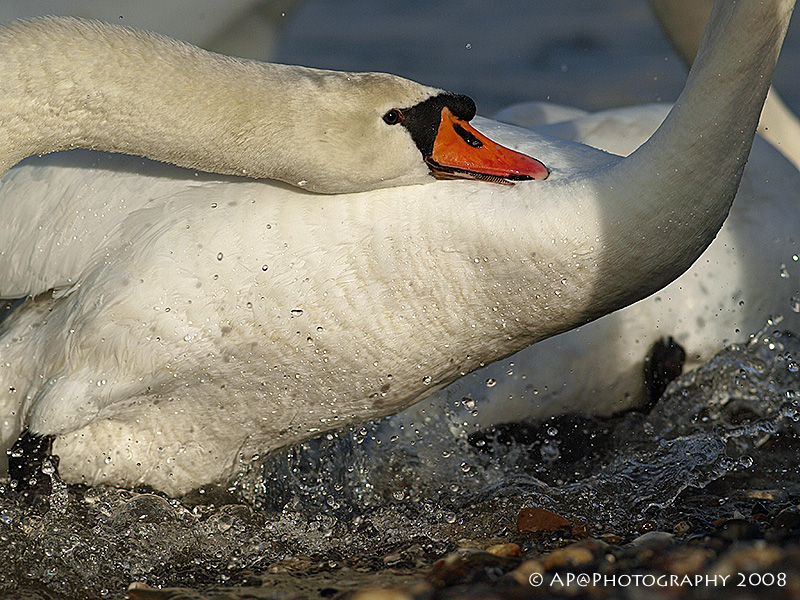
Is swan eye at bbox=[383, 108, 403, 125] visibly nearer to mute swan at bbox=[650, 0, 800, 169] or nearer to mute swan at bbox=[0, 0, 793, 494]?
mute swan at bbox=[0, 0, 793, 494]

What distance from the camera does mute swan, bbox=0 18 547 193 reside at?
9.92 ft

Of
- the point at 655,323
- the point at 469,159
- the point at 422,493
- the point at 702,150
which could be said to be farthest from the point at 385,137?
the point at 655,323

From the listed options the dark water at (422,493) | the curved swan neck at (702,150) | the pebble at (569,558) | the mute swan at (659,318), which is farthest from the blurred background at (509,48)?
the pebble at (569,558)

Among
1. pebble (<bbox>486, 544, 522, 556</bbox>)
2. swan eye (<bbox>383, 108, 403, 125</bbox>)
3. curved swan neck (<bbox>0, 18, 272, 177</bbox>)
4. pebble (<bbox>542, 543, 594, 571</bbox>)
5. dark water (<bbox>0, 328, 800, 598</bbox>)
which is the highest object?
swan eye (<bbox>383, 108, 403, 125</bbox>)

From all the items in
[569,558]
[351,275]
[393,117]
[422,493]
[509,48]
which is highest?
[393,117]

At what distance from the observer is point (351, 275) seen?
3154 millimetres

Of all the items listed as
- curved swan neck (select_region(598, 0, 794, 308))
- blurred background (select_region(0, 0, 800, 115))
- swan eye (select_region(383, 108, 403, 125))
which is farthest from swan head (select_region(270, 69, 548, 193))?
blurred background (select_region(0, 0, 800, 115))

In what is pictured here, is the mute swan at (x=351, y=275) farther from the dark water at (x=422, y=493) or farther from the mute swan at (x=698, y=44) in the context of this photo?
the mute swan at (x=698, y=44)

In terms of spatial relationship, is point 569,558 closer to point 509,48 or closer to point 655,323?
point 655,323

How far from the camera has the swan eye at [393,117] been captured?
307 cm

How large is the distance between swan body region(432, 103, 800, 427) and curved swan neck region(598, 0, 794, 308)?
1.37m

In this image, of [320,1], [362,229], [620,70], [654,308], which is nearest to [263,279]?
[362,229]

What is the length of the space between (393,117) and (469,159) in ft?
0.77

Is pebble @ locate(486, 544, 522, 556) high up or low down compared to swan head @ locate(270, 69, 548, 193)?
down
